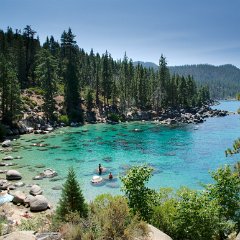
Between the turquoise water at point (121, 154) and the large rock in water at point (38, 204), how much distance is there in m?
2.37

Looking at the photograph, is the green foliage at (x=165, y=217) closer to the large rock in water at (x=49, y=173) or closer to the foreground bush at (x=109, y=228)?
the foreground bush at (x=109, y=228)

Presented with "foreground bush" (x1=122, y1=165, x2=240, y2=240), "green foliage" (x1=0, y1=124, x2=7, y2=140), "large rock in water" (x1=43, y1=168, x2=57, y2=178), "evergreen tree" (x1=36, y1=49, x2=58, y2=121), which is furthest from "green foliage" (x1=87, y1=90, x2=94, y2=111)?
"foreground bush" (x1=122, y1=165, x2=240, y2=240)

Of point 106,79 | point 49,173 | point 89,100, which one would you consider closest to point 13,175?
point 49,173

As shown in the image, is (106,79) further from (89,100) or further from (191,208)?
(191,208)

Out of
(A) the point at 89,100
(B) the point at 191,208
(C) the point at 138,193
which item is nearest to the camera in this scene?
(B) the point at 191,208

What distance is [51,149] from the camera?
186 ft

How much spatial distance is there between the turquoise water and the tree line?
1181 cm

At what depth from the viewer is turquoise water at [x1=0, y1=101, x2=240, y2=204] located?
38984mm

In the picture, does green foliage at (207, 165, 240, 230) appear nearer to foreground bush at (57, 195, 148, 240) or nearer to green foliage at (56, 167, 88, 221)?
foreground bush at (57, 195, 148, 240)

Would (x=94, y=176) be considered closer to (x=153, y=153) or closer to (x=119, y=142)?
(x=153, y=153)

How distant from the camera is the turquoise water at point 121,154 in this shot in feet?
128

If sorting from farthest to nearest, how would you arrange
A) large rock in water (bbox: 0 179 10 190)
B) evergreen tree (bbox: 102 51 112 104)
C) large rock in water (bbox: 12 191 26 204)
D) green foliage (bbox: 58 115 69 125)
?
1. evergreen tree (bbox: 102 51 112 104)
2. green foliage (bbox: 58 115 69 125)
3. large rock in water (bbox: 0 179 10 190)
4. large rock in water (bbox: 12 191 26 204)

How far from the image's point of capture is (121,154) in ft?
180

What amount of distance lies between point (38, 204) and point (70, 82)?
70520 mm
